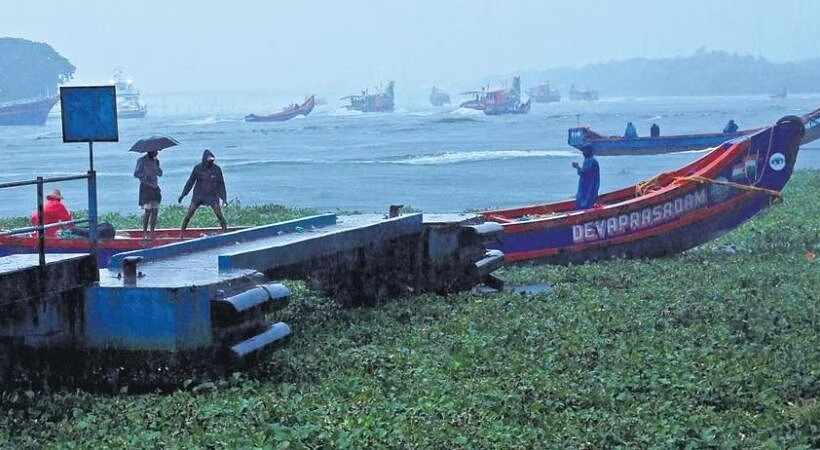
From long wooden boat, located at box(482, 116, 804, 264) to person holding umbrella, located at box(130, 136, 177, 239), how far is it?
5.61 m

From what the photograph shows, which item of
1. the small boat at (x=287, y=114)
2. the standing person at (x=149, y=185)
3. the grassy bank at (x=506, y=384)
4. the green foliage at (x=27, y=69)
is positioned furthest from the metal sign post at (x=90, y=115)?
the green foliage at (x=27, y=69)

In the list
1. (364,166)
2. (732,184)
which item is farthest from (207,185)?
(364,166)

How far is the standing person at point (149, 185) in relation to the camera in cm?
1727

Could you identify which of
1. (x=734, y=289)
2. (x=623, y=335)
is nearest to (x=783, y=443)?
(x=623, y=335)

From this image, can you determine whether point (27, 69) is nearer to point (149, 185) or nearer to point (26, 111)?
point (26, 111)

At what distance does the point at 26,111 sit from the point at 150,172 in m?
142

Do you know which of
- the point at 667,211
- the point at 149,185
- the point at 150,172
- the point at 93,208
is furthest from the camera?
the point at 667,211

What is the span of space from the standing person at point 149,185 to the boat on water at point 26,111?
5466 inches

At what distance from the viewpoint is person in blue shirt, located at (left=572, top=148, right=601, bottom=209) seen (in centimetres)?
2020

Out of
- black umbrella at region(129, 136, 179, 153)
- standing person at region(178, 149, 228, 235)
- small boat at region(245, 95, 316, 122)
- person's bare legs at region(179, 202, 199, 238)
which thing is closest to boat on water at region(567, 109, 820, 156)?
standing person at region(178, 149, 228, 235)

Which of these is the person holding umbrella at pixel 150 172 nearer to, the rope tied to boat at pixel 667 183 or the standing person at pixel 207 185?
the standing person at pixel 207 185

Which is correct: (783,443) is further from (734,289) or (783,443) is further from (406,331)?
(734,289)

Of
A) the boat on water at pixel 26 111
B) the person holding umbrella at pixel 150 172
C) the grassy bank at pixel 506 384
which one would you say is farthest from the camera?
the boat on water at pixel 26 111

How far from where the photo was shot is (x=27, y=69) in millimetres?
177500
